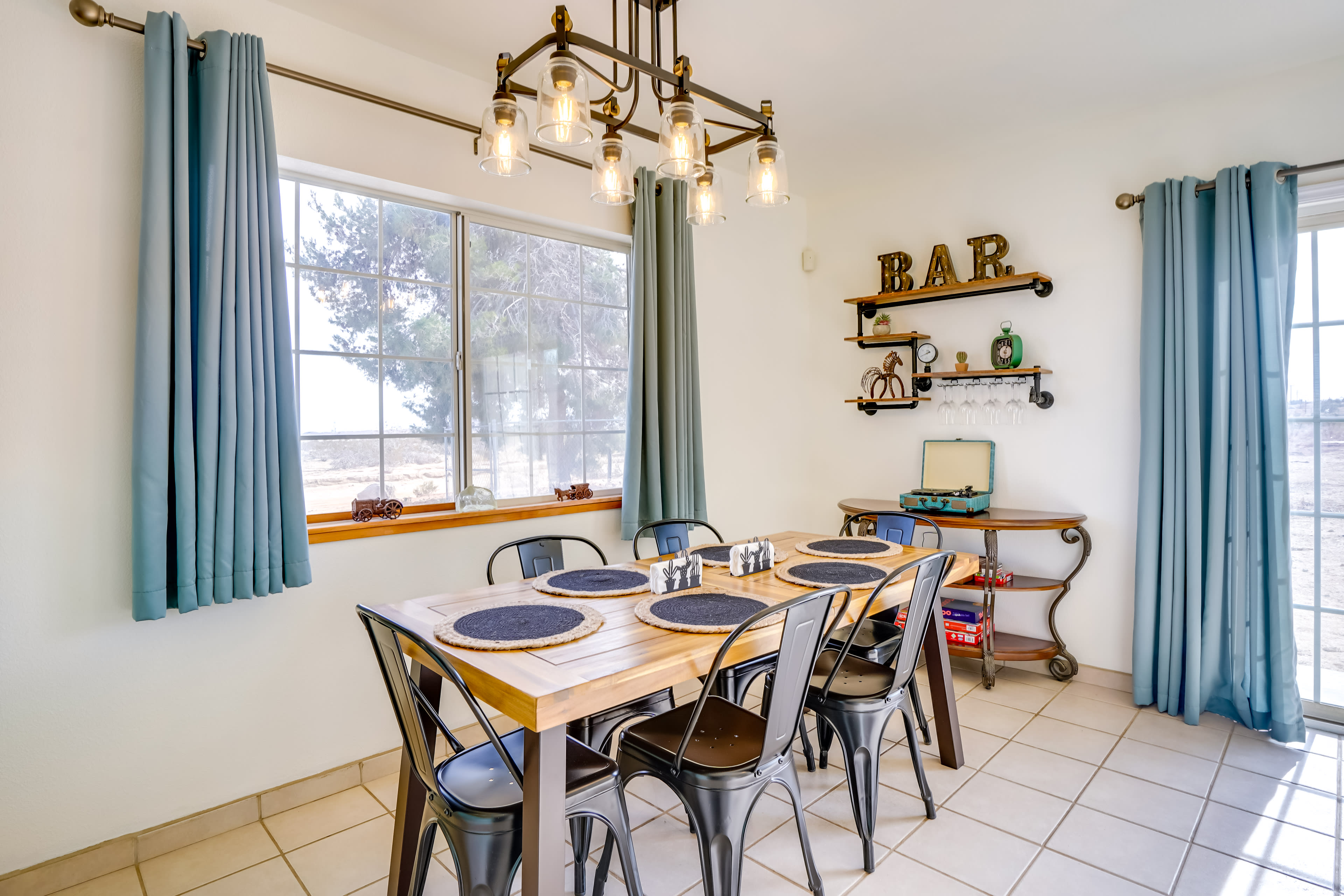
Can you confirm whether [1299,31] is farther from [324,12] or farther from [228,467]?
[228,467]

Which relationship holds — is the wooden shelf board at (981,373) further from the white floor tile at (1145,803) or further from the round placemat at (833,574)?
the white floor tile at (1145,803)

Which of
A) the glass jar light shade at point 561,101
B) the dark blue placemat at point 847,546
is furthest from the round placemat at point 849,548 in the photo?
the glass jar light shade at point 561,101

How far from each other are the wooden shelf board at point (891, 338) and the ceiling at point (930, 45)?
1.11 m

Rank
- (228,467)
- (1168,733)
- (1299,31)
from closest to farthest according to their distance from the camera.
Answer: (228,467) → (1299,31) → (1168,733)

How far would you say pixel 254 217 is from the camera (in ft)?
6.97

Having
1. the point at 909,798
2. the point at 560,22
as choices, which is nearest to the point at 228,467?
the point at 560,22

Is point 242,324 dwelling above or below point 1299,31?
below

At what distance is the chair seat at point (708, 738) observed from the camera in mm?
1644

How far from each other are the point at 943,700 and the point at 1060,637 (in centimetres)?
127

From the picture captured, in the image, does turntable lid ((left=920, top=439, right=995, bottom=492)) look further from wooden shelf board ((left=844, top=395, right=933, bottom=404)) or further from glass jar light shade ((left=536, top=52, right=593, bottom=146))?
glass jar light shade ((left=536, top=52, right=593, bottom=146))

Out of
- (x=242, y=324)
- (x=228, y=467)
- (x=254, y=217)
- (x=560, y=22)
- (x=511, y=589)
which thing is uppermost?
(x=560, y=22)

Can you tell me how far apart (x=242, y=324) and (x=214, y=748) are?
1335 millimetres

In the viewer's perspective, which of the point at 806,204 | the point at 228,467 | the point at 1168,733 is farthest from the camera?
the point at 806,204

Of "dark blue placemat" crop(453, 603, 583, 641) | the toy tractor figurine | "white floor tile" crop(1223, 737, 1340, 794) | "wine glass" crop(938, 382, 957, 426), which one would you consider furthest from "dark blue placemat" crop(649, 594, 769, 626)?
"wine glass" crop(938, 382, 957, 426)
